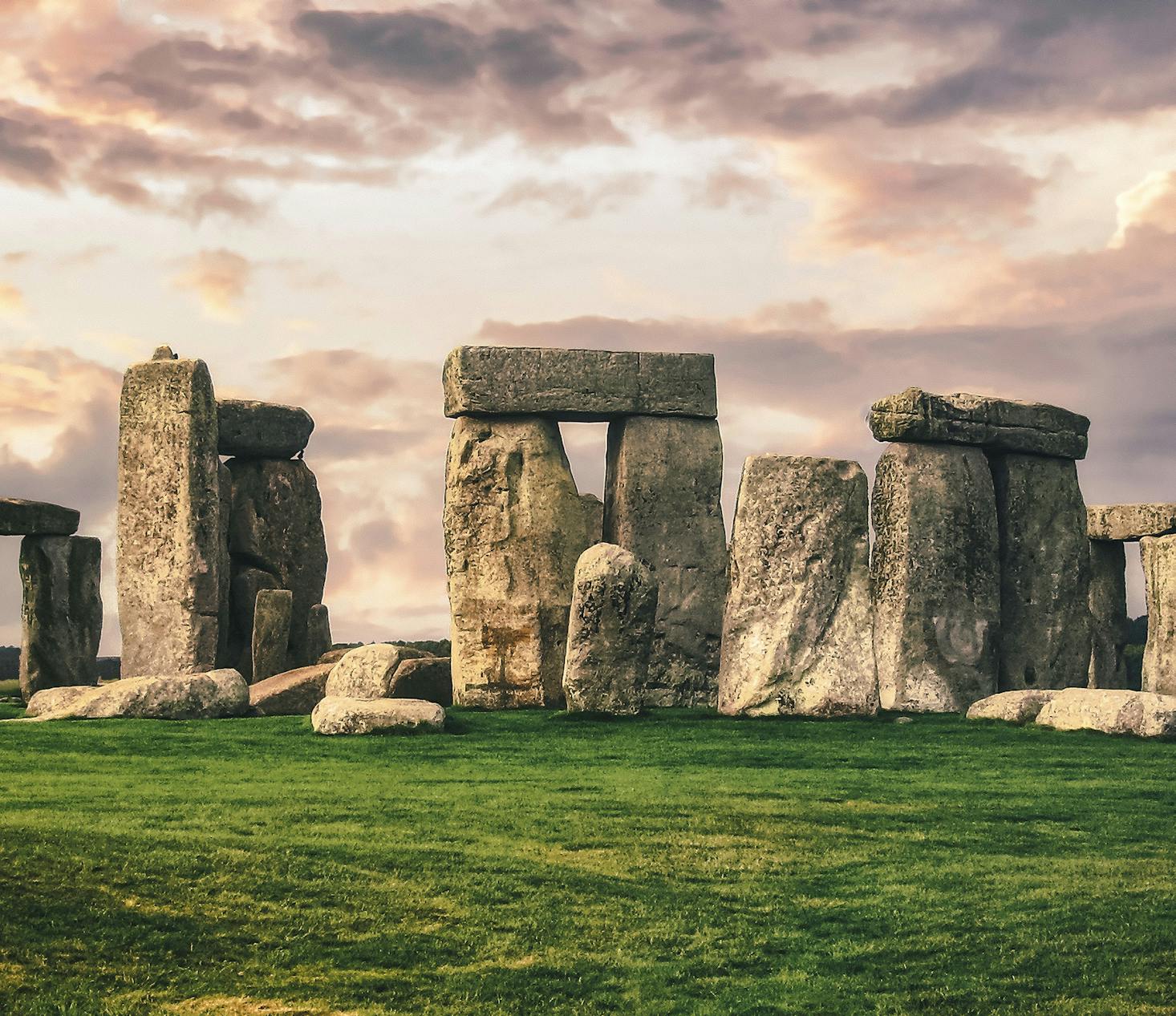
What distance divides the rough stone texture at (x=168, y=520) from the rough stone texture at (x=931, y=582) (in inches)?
298

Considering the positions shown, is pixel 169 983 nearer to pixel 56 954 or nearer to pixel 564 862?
pixel 56 954

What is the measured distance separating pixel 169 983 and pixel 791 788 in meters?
5.67

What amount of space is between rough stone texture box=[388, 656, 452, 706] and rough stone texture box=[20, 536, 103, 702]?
5.24m

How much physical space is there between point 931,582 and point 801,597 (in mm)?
3553

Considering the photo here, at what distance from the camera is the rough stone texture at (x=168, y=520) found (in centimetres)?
1870

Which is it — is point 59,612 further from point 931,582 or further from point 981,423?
point 981,423

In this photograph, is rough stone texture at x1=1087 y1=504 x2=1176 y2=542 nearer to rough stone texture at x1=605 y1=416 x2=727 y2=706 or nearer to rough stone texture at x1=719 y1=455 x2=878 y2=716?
rough stone texture at x1=605 y1=416 x2=727 y2=706

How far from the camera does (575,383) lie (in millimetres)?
19938

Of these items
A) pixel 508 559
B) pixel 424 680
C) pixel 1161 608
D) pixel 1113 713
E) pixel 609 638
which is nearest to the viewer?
pixel 1113 713

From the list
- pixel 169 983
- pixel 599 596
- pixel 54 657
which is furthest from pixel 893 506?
pixel 169 983

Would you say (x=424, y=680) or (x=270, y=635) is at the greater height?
(x=270, y=635)

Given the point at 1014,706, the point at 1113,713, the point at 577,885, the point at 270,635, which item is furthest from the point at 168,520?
the point at 577,885

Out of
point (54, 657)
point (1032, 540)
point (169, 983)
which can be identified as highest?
point (1032, 540)

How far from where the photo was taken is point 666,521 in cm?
2025
